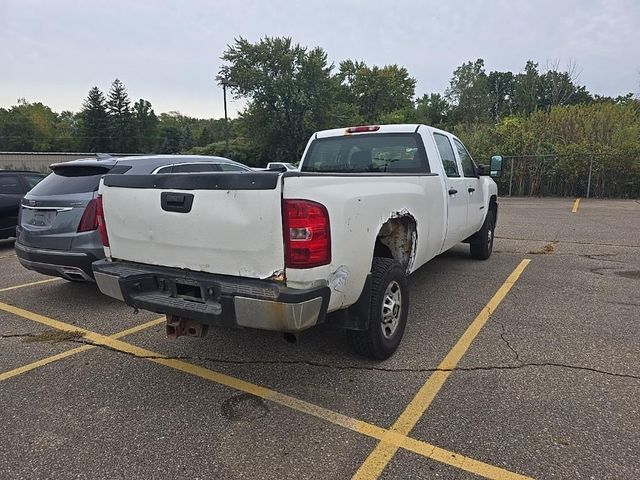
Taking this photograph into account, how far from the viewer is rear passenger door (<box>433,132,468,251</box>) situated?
4926 mm

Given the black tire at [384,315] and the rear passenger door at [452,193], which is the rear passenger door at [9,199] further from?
the black tire at [384,315]

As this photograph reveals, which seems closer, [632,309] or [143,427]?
[143,427]

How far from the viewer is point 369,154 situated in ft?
16.5

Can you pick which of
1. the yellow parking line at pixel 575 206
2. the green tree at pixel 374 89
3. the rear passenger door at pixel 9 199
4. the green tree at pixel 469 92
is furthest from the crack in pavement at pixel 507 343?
the green tree at pixel 469 92

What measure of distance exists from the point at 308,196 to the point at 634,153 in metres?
19.6

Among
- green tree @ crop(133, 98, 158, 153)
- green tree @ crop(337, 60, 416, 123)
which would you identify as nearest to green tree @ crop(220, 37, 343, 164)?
green tree @ crop(337, 60, 416, 123)

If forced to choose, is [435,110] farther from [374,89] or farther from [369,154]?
[369,154]

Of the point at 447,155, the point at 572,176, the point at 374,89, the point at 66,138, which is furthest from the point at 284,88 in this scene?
the point at 66,138

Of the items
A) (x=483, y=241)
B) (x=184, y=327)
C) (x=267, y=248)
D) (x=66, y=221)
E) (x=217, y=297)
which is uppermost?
(x=267, y=248)

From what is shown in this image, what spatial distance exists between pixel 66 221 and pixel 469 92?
7777 centimetres

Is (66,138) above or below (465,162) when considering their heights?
above

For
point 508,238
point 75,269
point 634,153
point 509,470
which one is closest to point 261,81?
point 634,153

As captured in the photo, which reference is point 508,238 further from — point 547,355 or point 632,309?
point 547,355

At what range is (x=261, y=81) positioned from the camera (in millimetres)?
46781
